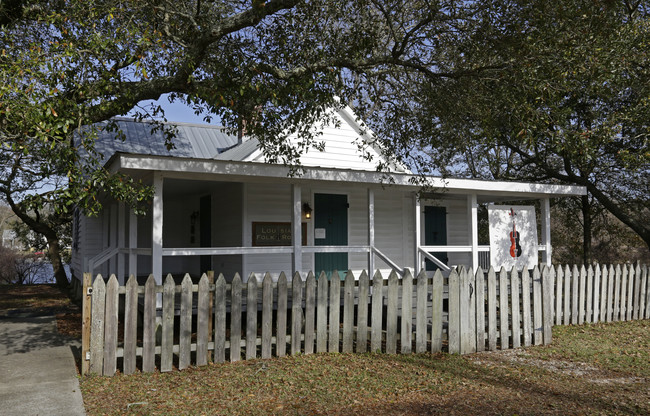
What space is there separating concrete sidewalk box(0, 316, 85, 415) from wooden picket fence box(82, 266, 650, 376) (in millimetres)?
525

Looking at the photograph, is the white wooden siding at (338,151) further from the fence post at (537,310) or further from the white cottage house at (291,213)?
the fence post at (537,310)

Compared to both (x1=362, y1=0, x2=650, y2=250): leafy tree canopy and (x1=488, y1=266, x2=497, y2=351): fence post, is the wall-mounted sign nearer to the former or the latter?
(x1=362, y1=0, x2=650, y2=250): leafy tree canopy

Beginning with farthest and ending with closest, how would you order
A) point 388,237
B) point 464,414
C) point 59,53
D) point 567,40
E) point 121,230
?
point 388,237 < point 121,230 < point 567,40 < point 59,53 < point 464,414

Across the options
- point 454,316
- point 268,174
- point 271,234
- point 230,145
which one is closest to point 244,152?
point 271,234

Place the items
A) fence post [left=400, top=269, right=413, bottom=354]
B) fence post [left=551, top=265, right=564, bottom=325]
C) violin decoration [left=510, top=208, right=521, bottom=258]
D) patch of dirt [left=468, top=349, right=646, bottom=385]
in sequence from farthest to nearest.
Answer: violin decoration [left=510, top=208, right=521, bottom=258]
fence post [left=551, top=265, right=564, bottom=325]
fence post [left=400, top=269, right=413, bottom=354]
patch of dirt [left=468, top=349, right=646, bottom=385]

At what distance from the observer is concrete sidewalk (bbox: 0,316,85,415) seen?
5137 mm

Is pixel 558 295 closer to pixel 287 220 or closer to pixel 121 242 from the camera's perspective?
pixel 287 220

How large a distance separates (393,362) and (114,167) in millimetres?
5943

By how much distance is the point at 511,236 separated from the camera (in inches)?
512

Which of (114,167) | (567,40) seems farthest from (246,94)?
(567,40)

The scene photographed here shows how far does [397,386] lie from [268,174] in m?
5.05

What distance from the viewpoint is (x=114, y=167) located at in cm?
897

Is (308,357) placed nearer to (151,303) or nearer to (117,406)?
(151,303)

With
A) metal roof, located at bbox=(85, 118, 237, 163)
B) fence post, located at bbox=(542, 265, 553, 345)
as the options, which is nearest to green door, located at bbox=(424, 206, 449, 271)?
metal roof, located at bbox=(85, 118, 237, 163)
